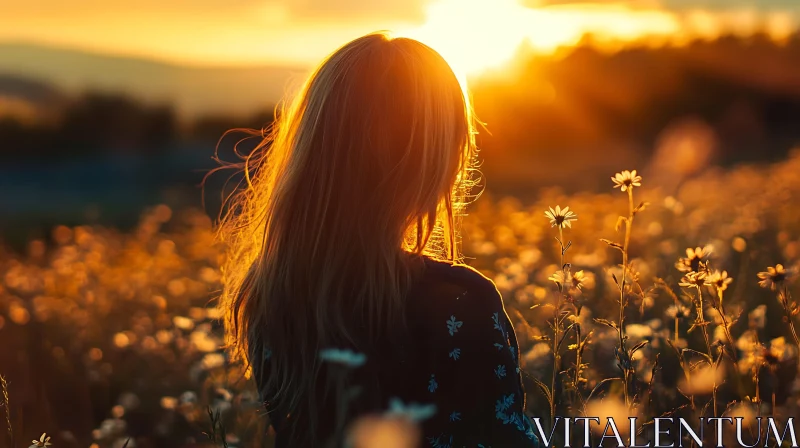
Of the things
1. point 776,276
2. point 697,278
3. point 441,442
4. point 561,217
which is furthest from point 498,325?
point 776,276

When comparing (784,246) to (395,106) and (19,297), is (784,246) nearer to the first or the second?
(395,106)

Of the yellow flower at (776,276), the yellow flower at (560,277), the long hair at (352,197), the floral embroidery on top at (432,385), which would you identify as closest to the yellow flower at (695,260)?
the yellow flower at (776,276)

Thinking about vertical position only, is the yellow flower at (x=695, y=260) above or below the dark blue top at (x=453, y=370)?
above

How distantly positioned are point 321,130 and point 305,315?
483 mm

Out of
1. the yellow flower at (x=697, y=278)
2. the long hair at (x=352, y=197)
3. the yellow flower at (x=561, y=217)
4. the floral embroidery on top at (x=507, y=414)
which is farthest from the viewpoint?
the yellow flower at (x=561, y=217)

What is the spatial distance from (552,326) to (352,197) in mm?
669

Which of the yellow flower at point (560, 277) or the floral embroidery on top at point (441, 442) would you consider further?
the yellow flower at point (560, 277)

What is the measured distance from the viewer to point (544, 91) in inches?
986

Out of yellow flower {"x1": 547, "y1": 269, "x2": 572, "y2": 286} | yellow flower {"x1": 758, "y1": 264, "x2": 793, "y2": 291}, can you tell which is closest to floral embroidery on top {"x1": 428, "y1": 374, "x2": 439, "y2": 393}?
yellow flower {"x1": 547, "y1": 269, "x2": 572, "y2": 286}

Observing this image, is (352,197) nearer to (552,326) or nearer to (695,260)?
(552,326)

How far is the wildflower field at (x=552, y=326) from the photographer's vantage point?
2416 mm

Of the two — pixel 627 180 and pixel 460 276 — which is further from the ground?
pixel 627 180

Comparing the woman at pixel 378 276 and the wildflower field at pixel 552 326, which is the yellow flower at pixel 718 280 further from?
the woman at pixel 378 276

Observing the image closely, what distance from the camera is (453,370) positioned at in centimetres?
198
